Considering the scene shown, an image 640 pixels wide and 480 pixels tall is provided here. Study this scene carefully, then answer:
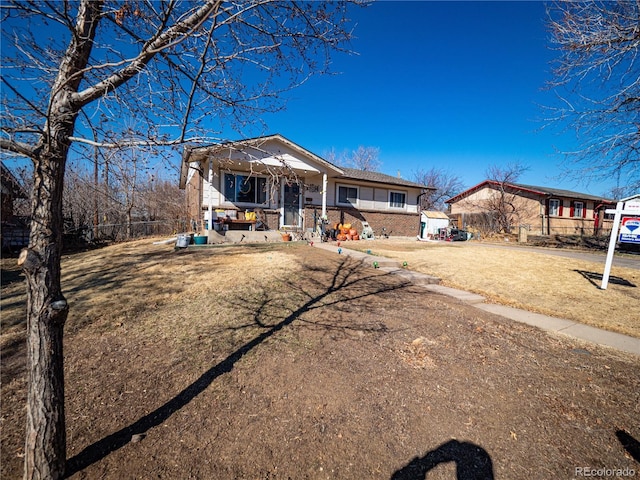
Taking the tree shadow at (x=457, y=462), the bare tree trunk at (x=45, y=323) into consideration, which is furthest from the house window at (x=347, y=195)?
the bare tree trunk at (x=45, y=323)

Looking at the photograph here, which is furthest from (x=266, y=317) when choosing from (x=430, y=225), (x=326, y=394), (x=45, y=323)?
(x=430, y=225)

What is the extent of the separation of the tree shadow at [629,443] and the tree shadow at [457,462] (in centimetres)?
114

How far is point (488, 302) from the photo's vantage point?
5500mm

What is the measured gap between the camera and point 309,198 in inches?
617

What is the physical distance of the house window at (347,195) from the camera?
16703 mm

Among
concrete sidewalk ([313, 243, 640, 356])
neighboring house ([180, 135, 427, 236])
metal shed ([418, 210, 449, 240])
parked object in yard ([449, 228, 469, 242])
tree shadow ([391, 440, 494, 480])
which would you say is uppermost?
neighboring house ([180, 135, 427, 236])

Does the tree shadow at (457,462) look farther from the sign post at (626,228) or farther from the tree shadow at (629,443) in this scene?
the sign post at (626,228)

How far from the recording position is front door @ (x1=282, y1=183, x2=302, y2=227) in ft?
49.0

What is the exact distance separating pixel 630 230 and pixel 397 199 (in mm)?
12322

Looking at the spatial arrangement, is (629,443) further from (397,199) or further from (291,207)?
(397,199)

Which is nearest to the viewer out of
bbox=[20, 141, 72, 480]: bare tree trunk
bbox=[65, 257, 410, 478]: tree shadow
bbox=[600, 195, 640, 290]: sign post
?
bbox=[20, 141, 72, 480]: bare tree trunk

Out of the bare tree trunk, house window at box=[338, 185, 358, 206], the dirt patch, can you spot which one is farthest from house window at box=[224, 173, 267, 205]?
the bare tree trunk

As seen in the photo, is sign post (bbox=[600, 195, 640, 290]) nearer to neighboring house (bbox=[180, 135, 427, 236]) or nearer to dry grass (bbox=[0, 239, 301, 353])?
dry grass (bbox=[0, 239, 301, 353])

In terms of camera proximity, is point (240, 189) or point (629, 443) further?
point (240, 189)
